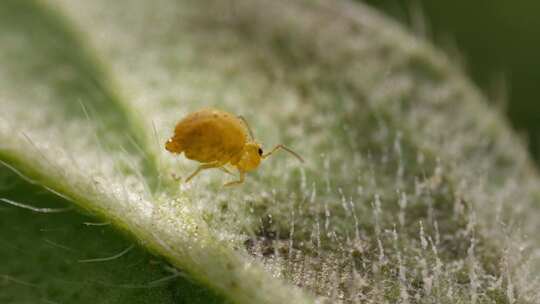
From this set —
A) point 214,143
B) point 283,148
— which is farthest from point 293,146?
point 214,143

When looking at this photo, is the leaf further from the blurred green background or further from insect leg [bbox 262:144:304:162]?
the blurred green background

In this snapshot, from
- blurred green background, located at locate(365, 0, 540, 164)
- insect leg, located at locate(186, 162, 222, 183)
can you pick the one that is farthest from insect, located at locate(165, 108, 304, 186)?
blurred green background, located at locate(365, 0, 540, 164)

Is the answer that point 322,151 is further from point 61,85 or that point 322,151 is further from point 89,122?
point 61,85

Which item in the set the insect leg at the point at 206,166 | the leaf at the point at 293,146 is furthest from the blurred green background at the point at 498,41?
the insect leg at the point at 206,166

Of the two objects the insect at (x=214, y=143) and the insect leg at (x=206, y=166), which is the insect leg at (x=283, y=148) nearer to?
the insect at (x=214, y=143)

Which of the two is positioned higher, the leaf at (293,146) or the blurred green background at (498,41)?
the blurred green background at (498,41)

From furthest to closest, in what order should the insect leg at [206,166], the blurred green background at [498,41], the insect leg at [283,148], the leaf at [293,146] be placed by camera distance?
the blurred green background at [498,41], the insect leg at [283,148], the insect leg at [206,166], the leaf at [293,146]

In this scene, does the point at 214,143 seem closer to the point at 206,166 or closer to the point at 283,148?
the point at 206,166
